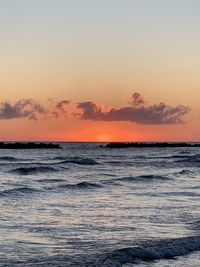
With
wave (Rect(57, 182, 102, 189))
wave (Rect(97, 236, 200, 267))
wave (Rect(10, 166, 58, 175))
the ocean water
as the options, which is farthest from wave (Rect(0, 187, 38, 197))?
wave (Rect(10, 166, 58, 175))

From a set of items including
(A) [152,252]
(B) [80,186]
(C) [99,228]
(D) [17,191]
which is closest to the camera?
(A) [152,252]

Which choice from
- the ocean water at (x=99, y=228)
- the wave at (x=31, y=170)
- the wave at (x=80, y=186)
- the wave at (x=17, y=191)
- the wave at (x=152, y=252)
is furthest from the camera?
the wave at (x=31, y=170)

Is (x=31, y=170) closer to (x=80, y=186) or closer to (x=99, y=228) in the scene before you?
(x=80, y=186)

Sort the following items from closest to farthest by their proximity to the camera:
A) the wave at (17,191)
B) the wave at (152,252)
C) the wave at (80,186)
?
1. the wave at (152,252)
2. the wave at (17,191)
3. the wave at (80,186)

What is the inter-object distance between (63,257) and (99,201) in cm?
1341

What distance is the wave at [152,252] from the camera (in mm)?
14516

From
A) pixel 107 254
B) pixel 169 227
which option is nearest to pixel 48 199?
pixel 169 227

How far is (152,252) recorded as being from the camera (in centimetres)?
1540

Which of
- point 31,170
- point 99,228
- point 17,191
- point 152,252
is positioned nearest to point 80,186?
point 17,191

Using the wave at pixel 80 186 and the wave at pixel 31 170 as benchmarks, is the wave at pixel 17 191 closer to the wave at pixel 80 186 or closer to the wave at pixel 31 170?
the wave at pixel 80 186

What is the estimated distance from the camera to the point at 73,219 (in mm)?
21141

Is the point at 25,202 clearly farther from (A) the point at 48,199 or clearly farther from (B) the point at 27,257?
(B) the point at 27,257

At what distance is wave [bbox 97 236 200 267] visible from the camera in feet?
47.6

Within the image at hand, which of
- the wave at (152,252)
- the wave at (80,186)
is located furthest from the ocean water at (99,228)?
the wave at (80,186)
